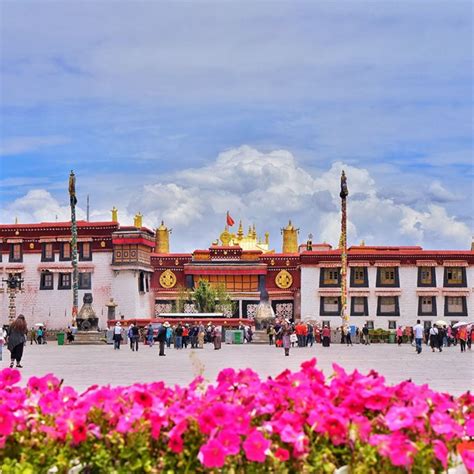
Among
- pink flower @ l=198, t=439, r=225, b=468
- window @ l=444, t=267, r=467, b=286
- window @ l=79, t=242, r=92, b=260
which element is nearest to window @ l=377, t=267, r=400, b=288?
window @ l=444, t=267, r=467, b=286

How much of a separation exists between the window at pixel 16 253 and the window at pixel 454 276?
2929 cm

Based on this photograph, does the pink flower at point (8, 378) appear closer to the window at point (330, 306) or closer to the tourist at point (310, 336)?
the tourist at point (310, 336)

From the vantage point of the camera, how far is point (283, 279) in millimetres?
64562

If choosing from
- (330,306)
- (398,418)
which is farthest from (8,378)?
(330,306)

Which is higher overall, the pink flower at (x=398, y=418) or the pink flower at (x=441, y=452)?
the pink flower at (x=398, y=418)

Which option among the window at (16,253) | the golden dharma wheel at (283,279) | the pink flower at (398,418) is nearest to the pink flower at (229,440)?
the pink flower at (398,418)

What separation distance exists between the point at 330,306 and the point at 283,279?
4.56 meters

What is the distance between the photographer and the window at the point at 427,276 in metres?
61.5

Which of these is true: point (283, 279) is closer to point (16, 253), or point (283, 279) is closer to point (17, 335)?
point (16, 253)

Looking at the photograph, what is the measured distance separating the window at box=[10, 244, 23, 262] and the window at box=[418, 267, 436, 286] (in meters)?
27.5

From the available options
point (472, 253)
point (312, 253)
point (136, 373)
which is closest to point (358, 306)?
point (312, 253)

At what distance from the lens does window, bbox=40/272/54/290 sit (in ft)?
209

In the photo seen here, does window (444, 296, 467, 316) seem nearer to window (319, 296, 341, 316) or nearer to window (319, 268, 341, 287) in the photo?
window (319, 296, 341, 316)

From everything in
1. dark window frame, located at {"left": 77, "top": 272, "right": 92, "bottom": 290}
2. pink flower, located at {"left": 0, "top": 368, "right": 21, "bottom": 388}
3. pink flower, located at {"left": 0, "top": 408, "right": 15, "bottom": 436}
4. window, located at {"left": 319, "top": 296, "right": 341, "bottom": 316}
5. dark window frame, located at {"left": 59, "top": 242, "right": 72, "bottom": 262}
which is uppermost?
dark window frame, located at {"left": 59, "top": 242, "right": 72, "bottom": 262}
